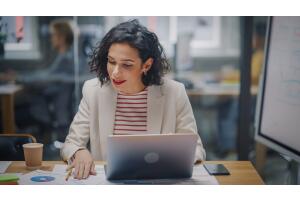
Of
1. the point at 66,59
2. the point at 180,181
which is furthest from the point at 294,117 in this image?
the point at 66,59

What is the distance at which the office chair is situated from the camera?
2.16 m

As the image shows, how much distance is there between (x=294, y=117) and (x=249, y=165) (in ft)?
1.34

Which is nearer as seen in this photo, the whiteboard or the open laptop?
the open laptop

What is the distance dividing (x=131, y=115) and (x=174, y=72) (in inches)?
73.1

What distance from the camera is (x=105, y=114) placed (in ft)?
7.23

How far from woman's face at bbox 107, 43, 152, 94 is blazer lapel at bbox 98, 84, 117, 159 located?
6 centimetres

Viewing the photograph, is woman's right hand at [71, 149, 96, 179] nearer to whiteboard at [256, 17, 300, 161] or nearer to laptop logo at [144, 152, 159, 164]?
laptop logo at [144, 152, 159, 164]

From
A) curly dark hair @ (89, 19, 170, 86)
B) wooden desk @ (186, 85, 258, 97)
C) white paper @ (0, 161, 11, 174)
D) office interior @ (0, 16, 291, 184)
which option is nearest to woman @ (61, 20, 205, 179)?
curly dark hair @ (89, 19, 170, 86)

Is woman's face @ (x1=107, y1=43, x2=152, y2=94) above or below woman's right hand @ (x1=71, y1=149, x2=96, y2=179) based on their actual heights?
above

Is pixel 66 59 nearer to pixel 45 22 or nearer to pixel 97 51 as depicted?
pixel 45 22

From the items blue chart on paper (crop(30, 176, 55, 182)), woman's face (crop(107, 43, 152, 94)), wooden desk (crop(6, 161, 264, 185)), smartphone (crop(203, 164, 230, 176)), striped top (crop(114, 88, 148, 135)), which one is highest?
woman's face (crop(107, 43, 152, 94))

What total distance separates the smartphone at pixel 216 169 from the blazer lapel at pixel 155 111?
1.19 feet

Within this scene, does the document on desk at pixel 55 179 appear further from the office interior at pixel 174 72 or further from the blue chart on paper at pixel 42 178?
the office interior at pixel 174 72

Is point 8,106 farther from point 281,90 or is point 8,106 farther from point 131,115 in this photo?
point 281,90
